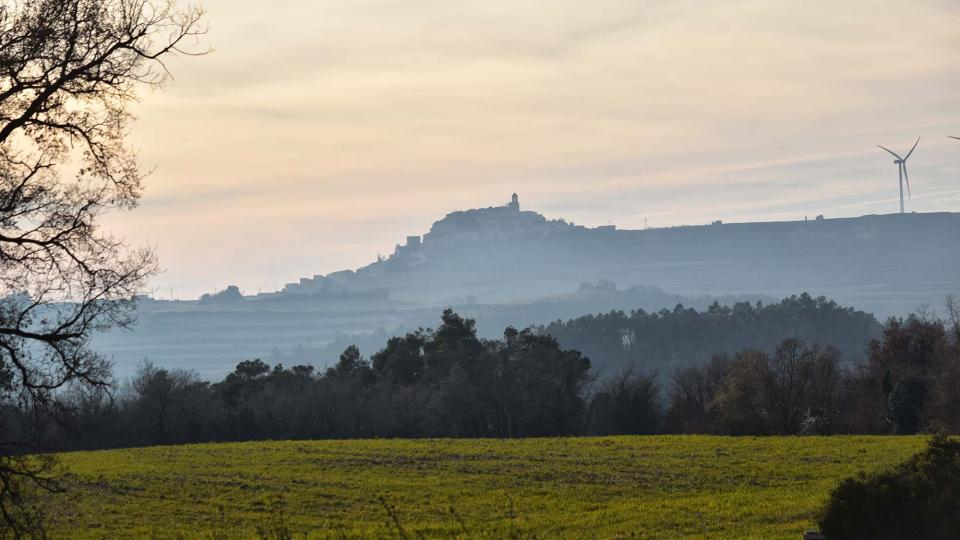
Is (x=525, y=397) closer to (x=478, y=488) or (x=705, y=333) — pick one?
(x=478, y=488)

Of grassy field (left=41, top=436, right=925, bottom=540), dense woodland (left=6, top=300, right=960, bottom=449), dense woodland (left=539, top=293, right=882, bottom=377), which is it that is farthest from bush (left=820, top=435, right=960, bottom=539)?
dense woodland (left=539, top=293, right=882, bottom=377)

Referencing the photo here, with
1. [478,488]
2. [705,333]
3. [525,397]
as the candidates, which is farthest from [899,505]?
[705,333]

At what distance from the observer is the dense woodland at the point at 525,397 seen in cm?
6244

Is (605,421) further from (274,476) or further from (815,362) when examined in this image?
(274,476)

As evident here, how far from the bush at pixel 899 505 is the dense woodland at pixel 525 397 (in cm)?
4003

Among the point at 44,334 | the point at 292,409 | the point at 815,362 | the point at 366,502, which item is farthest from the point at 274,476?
the point at 815,362

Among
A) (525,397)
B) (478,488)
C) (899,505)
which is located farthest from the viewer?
(525,397)

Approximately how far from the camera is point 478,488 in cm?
3175

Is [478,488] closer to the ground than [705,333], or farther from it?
farther from it

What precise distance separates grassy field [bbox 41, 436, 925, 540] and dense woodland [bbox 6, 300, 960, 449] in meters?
16.7

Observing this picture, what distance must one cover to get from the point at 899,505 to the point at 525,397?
6880 cm

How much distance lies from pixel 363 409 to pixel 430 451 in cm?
3543

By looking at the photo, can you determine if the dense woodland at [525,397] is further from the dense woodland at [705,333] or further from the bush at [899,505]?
the dense woodland at [705,333]

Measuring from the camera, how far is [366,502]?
29.8m
